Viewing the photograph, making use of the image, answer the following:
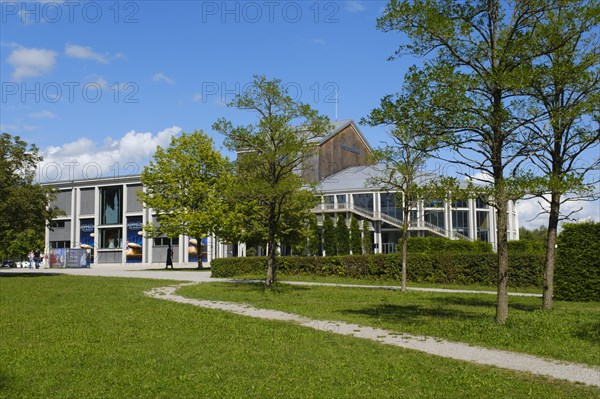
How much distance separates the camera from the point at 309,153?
22.0 m

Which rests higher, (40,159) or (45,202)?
(40,159)

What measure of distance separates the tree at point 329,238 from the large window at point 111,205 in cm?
2819

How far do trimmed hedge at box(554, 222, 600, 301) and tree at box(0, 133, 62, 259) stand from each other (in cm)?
2782

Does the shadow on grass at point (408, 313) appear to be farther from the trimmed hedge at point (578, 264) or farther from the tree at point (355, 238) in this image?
the tree at point (355, 238)

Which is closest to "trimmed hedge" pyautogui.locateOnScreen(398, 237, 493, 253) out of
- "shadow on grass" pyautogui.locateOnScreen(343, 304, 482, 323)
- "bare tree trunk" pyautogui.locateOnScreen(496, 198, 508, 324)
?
"shadow on grass" pyautogui.locateOnScreen(343, 304, 482, 323)

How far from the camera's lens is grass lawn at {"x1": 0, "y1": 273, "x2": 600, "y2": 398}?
23.8 ft

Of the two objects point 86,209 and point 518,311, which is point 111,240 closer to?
point 86,209

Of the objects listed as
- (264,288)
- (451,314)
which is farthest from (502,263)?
(264,288)

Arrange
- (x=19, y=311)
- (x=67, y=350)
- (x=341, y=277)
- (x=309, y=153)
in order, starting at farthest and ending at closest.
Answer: (x=341, y=277) → (x=309, y=153) → (x=19, y=311) → (x=67, y=350)

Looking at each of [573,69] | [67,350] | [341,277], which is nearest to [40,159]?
[341,277]

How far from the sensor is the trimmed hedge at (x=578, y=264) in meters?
20.0

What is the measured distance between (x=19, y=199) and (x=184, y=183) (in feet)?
48.1

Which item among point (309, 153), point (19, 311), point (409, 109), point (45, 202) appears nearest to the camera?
point (409, 109)

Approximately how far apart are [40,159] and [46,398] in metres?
33.5
